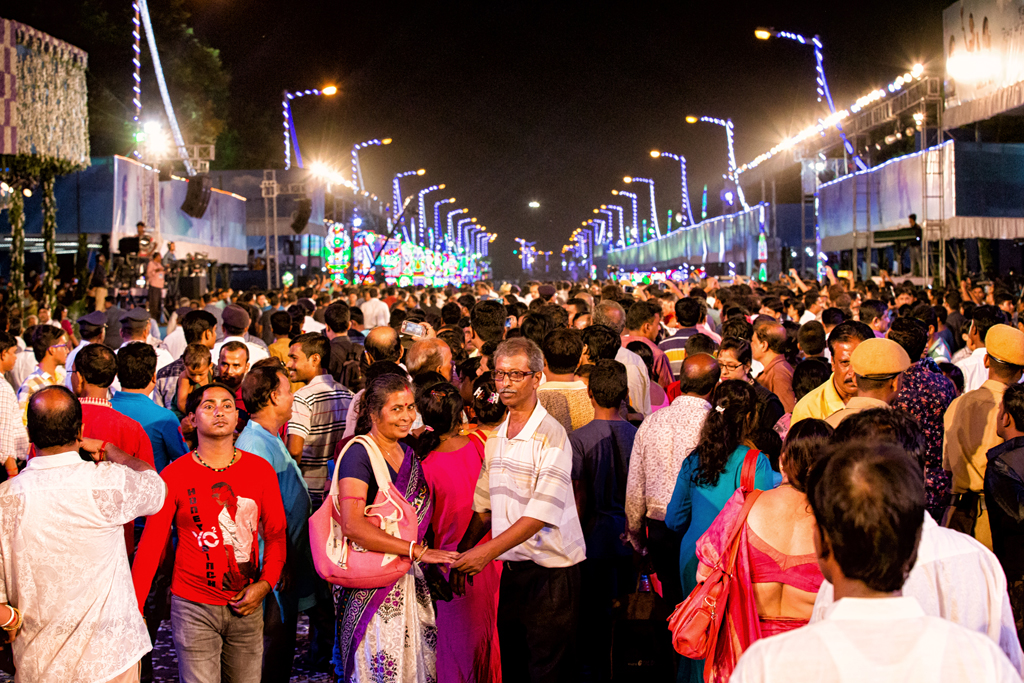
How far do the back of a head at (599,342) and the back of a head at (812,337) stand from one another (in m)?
2.29

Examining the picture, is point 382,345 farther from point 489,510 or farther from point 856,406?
point 856,406

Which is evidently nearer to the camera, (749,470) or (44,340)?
(749,470)

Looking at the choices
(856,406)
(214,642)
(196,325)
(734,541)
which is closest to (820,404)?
(856,406)

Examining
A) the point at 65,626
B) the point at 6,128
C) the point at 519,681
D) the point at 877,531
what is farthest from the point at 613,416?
the point at 6,128

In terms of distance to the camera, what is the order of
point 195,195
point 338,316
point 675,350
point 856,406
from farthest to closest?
1. point 195,195
2. point 338,316
3. point 675,350
4. point 856,406

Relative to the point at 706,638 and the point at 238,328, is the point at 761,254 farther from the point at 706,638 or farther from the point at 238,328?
the point at 706,638

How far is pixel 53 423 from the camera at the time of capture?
13.7ft

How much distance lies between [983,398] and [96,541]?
4.89 metres

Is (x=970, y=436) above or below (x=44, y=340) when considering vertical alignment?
below

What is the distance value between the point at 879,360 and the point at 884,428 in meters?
1.72

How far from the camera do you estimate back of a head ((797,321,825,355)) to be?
8602 millimetres

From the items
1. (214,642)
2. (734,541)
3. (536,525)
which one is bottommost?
(214,642)

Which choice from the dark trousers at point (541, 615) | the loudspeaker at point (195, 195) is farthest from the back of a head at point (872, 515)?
the loudspeaker at point (195, 195)

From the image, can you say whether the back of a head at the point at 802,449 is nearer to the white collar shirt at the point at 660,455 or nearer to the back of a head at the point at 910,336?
the white collar shirt at the point at 660,455
